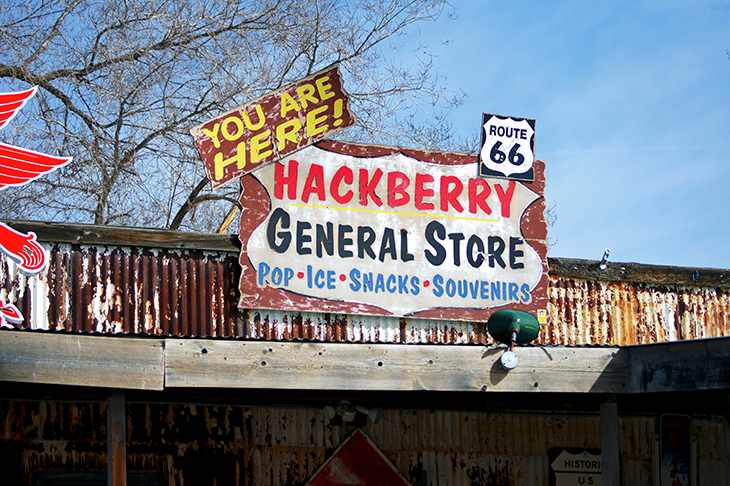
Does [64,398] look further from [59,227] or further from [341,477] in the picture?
[341,477]

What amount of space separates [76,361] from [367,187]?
4.70 m

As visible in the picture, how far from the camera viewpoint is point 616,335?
1062 cm

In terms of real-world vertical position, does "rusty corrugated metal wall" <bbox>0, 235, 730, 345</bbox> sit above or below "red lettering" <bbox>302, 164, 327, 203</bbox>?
below

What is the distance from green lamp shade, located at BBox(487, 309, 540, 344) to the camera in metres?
6.85

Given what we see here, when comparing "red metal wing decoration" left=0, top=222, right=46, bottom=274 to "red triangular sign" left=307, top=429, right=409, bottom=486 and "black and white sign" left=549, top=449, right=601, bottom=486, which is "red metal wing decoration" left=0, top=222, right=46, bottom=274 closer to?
"red triangular sign" left=307, top=429, right=409, bottom=486

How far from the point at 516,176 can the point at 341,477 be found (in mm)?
4295

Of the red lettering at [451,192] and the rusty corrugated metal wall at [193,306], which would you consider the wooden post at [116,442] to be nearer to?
the rusty corrugated metal wall at [193,306]

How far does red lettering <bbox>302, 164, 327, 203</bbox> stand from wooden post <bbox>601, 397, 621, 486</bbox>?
400cm

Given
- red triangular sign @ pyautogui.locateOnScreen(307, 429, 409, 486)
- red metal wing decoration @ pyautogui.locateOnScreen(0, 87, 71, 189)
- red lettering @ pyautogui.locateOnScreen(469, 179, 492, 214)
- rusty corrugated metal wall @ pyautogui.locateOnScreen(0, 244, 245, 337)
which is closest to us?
rusty corrugated metal wall @ pyautogui.locateOnScreen(0, 244, 245, 337)

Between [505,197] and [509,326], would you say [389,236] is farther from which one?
[509,326]

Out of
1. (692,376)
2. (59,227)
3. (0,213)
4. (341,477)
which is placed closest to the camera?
(692,376)

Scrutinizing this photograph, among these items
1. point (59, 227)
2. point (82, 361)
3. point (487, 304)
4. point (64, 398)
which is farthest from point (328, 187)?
point (82, 361)

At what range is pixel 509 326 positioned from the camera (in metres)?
6.80

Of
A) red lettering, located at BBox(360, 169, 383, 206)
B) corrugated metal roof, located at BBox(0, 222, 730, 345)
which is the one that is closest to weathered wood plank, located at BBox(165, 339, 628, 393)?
corrugated metal roof, located at BBox(0, 222, 730, 345)
